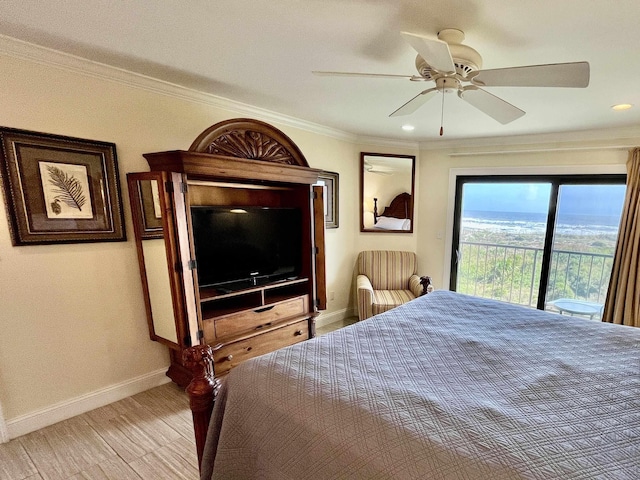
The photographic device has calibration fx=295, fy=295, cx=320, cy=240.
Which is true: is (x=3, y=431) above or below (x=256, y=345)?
below

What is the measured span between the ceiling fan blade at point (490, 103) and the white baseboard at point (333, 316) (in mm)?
2844

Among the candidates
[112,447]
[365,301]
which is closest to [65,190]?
[112,447]

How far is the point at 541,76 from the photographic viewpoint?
4.31 ft

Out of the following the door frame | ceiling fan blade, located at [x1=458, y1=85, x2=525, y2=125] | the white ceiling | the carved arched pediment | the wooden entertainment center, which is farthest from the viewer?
the door frame

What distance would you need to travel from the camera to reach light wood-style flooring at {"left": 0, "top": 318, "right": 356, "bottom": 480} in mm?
1624

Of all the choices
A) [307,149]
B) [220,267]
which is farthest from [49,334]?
[307,149]

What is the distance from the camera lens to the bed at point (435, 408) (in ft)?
2.81

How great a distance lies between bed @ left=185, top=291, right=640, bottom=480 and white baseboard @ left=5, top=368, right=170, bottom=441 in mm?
1347

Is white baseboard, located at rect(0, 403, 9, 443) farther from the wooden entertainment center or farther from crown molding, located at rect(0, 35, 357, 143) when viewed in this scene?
crown molding, located at rect(0, 35, 357, 143)

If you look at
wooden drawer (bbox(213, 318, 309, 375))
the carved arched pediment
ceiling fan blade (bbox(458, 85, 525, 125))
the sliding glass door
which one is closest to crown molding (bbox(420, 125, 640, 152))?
the sliding glass door

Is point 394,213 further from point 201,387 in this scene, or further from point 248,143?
point 201,387

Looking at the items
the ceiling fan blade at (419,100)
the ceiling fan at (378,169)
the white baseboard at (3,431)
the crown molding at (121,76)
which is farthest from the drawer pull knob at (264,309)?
the ceiling fan at (378,169)

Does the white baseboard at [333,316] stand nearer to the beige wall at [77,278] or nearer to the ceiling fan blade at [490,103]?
the beige wall at [77,278]

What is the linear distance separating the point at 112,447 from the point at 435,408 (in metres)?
1.96
